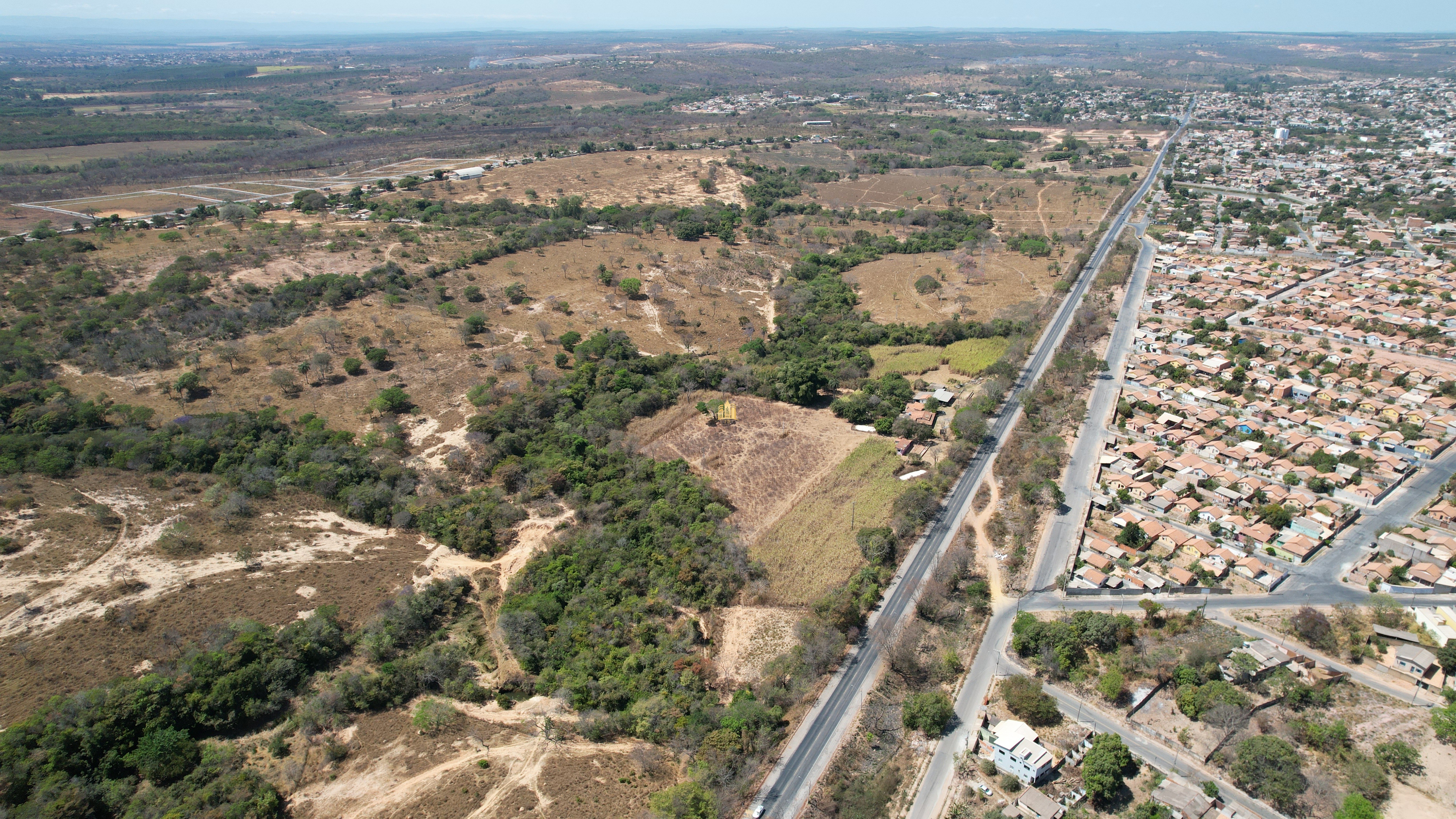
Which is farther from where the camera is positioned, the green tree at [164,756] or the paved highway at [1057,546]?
the paved highway at [1057,546]

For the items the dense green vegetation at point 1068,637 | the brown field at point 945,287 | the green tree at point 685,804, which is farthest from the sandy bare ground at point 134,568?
the brown field at point 945,287

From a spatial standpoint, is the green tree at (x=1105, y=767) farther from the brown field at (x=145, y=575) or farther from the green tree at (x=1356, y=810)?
the brown field at (x=145, y=575)

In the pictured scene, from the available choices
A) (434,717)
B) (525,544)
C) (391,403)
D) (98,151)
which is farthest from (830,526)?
(98,151)

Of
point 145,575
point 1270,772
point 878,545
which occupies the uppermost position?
point 145,575

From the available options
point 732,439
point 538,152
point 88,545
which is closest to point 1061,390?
point 732,439

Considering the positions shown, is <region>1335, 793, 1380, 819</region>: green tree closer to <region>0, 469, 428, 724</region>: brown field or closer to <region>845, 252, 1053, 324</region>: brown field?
<region>0, 469, 428, 724</region>: brown field

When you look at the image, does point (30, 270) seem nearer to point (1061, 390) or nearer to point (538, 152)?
point (538, 152)

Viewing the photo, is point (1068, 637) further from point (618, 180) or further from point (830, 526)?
point (618, 180)
